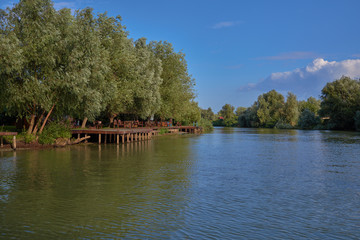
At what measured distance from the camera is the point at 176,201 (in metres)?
12.9

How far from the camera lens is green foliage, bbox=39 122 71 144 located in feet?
105

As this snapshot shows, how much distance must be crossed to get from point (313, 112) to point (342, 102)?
23149 millimetres

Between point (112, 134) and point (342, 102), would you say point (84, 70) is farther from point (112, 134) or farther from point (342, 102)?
point (342, 102)

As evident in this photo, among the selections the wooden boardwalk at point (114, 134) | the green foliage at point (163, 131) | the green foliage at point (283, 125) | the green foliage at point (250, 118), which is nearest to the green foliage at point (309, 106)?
the green foliage at point (283, 125)

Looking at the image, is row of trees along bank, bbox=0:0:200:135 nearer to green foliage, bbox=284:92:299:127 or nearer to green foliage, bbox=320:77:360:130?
green foliage, bbox=320:77:360:130

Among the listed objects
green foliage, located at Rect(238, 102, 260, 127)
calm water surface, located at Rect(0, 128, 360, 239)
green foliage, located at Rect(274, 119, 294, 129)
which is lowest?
calm water surface, located at Rect(0, 128, 360, 239)

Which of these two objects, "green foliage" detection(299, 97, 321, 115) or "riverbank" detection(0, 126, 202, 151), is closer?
"riverbank" detection(0, 126, 202, 151)

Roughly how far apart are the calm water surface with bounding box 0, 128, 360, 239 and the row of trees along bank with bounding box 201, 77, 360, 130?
69268 mm

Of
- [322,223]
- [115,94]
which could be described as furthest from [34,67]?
[322,223]

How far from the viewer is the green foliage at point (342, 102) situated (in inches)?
3319

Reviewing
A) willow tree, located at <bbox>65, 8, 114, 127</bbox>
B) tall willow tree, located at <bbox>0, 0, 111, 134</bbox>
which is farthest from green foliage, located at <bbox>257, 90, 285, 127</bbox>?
tall willow tree, located at <bbox>0, 0, 111, 134</bbox>

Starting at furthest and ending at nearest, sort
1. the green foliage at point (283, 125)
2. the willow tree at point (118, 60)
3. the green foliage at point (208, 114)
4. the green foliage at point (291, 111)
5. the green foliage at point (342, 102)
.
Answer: the green foliage at point (208, 114) → the green foliage at point (291, 111) → the green foliage at point (283, 125) → the green foliage at point (342, 102) → the willow tree at point (118, 60)

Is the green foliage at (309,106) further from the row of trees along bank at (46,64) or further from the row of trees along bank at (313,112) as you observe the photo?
the row of trees along bank at (46,64)

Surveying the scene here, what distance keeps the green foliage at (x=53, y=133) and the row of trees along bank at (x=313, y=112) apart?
66542mm
